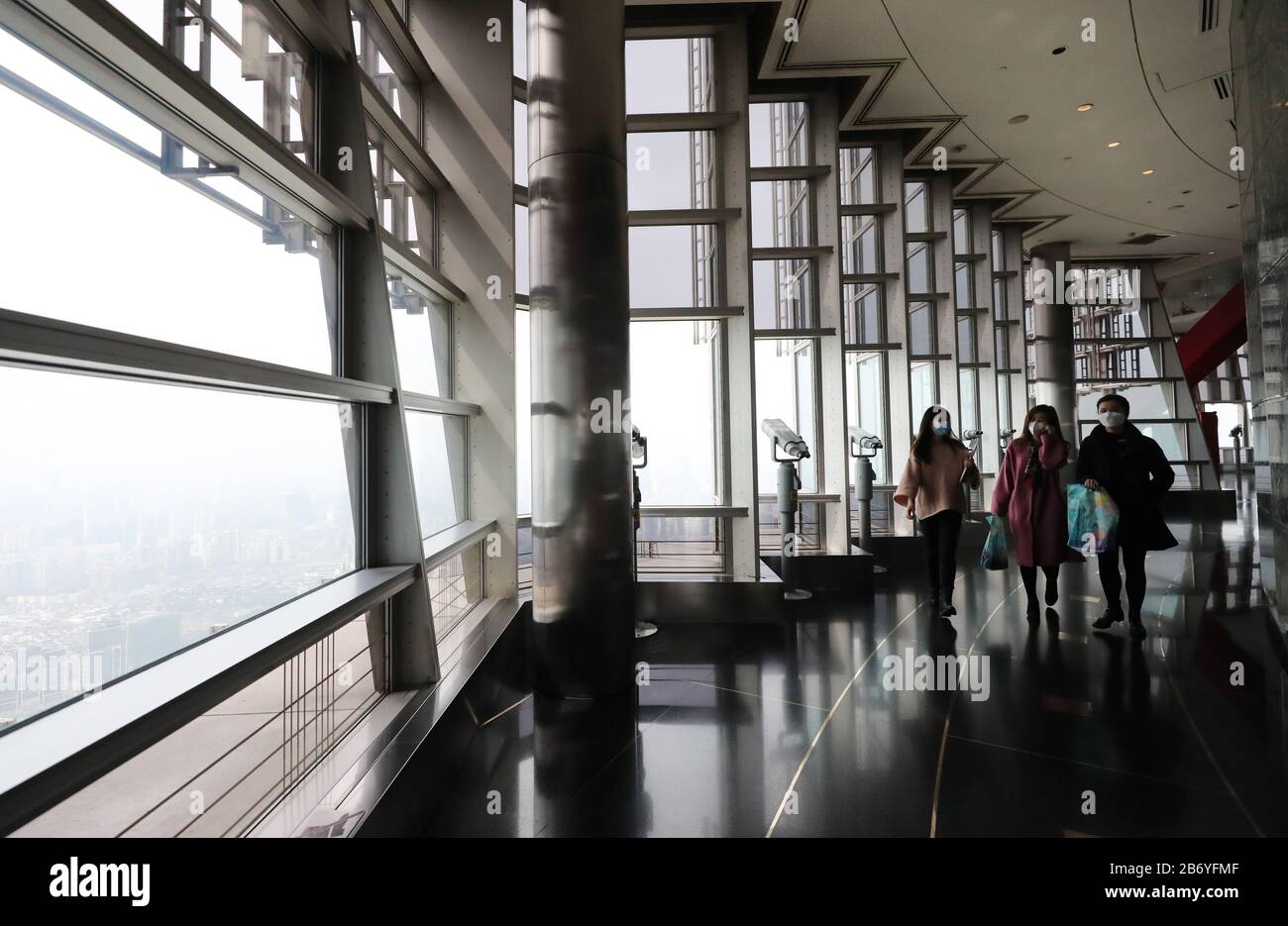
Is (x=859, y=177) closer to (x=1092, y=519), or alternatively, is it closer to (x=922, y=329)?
(x=922, y=329)

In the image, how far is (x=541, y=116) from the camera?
3.38m

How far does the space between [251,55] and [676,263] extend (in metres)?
3.72

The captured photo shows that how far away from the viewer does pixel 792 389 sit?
6.55m

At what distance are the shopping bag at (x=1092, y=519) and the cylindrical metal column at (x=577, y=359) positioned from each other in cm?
291

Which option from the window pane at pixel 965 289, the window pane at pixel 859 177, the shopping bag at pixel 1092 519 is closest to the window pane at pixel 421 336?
the shopping bag at pixel 1092 519

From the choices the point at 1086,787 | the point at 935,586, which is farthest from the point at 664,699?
the point at 935,586

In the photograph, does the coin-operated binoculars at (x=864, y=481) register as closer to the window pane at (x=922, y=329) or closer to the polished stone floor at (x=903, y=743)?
the polished stone floor at (x=903, y=743)

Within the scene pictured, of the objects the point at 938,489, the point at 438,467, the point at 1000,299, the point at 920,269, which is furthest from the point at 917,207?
the point at 438,467

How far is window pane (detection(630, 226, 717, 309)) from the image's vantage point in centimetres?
550

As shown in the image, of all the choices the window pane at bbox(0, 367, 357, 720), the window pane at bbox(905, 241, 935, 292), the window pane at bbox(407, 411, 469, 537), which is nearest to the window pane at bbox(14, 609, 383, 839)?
the window pane at bbox(0, 367, 357, 720)

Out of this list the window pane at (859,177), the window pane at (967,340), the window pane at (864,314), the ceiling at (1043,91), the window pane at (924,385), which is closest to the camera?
the ceiling at (1043,91)

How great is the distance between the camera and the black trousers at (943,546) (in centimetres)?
477

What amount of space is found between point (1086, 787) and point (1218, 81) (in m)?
8.08
